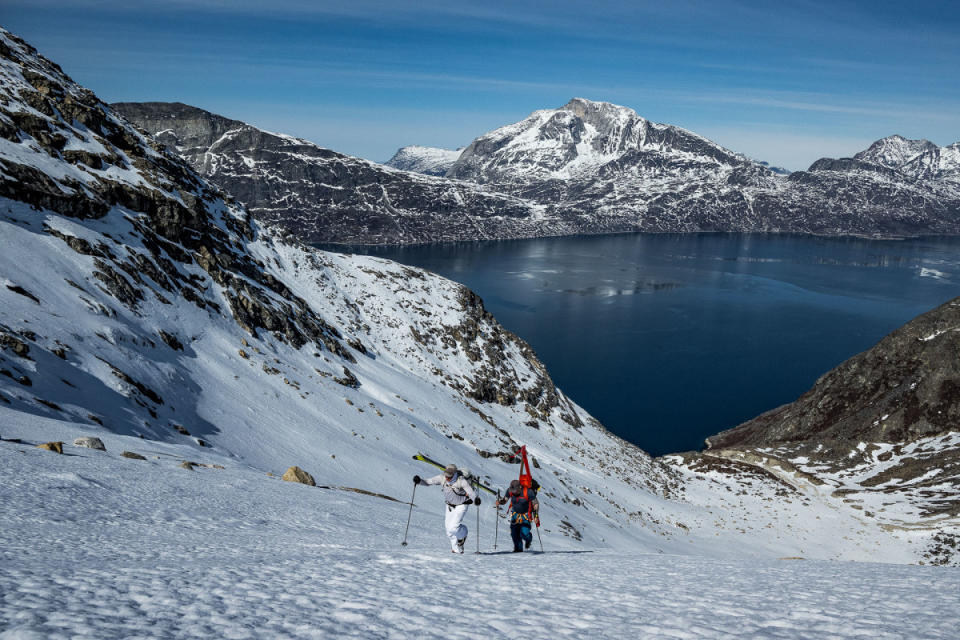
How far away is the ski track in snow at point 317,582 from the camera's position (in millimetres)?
5504

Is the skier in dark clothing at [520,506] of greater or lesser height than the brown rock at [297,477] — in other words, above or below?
above

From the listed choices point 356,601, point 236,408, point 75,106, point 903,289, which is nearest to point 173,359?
point 236,408

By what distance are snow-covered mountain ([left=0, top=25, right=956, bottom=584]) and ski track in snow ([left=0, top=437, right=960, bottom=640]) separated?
26 cm

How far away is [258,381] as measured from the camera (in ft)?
99.2

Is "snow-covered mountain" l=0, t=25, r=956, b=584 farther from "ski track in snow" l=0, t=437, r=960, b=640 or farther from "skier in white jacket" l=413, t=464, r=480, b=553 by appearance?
"skier in white jacket" l=413, t=464, r=480, b=553

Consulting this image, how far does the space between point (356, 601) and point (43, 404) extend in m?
15.1

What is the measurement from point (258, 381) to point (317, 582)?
25.1m

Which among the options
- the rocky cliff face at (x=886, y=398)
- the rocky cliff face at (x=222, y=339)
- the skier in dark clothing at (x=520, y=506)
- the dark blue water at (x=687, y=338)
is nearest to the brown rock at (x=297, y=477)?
the rocky cliff face at (x=222, y=339)

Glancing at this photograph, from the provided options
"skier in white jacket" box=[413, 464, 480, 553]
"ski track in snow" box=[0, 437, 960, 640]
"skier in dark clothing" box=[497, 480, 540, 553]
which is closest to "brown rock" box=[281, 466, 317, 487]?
"ski track in snow" box=[0, 437, 960, 640]

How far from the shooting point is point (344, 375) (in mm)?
41125

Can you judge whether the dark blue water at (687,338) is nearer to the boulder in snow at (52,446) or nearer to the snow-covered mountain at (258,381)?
the snow-covered mountain at (258,381)

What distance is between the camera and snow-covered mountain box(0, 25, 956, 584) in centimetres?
1670

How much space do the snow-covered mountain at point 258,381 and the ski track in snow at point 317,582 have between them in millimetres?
260

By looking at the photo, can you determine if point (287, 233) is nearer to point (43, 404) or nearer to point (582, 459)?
point (582, 459)
